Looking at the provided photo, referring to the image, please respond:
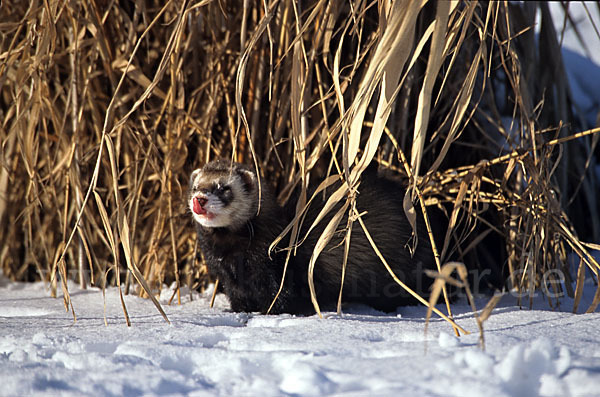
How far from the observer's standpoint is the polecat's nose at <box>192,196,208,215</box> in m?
2.63

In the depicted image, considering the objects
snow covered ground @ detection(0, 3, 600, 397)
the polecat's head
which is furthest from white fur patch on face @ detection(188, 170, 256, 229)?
snow covered ground @ detection(0, 3, 600, 397)

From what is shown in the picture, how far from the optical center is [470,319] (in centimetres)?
225

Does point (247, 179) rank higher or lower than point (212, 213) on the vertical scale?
higher

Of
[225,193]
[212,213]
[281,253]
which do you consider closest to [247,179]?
[225,193]

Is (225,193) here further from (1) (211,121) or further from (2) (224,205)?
(1) (211,121)

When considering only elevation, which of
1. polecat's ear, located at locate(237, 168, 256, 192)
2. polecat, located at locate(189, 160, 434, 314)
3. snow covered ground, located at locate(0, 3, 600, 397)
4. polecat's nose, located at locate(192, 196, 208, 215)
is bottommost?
snow covered ground, located at locate(0, 3, 600, 397)

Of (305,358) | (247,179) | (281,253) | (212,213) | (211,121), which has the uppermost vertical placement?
(211,121)

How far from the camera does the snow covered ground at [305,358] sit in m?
1.41

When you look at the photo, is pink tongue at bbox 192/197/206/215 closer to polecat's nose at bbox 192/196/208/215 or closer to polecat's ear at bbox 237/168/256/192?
polecat's nose at bbox 192/196/208/215

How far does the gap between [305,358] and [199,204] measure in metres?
1.20

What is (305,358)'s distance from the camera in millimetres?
1613

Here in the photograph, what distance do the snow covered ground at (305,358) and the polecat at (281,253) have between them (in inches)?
16.7

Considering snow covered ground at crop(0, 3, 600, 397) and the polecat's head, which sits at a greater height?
the polecat's head

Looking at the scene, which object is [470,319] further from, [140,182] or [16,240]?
[16,240]
